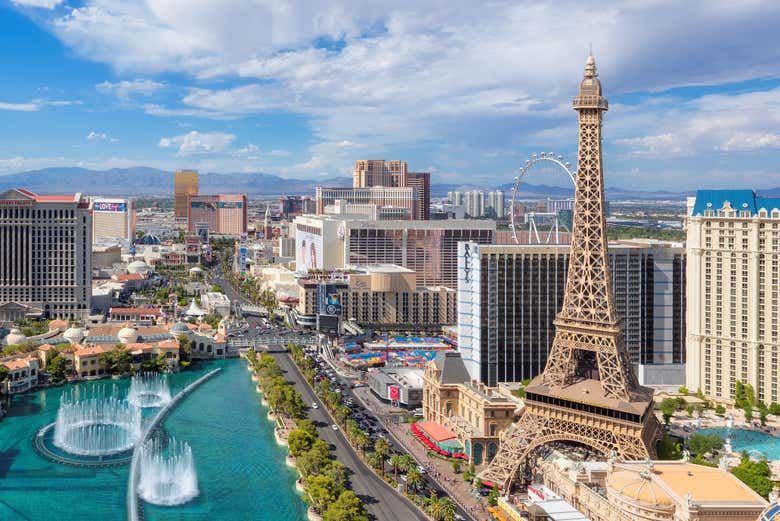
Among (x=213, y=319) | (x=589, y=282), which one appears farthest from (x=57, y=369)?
(x=589, y=282)

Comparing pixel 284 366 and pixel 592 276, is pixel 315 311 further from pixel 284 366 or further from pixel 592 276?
pixel 592 276

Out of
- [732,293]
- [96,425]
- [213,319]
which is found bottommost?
[96,425]

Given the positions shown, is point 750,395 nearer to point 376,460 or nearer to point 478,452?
point 478,452

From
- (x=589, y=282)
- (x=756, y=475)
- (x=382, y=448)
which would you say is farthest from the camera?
(x=382, y=448)

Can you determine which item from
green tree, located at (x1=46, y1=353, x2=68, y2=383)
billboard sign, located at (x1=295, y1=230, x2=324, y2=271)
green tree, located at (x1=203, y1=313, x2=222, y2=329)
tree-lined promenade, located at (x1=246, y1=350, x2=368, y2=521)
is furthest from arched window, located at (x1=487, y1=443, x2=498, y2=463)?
billboard sign, located at (x1=295, y1=230, x2=324, y2=271)

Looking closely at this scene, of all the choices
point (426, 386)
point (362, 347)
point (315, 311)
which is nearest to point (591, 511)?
point (426, 386)

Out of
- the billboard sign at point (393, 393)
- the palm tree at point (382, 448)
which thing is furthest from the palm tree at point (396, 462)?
the billboard sign at point (393, 393)

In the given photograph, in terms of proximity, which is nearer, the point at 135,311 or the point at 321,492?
the point at 321,492

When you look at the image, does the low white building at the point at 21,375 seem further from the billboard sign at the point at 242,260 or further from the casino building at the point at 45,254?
the billboard sign at the point at 242,260
